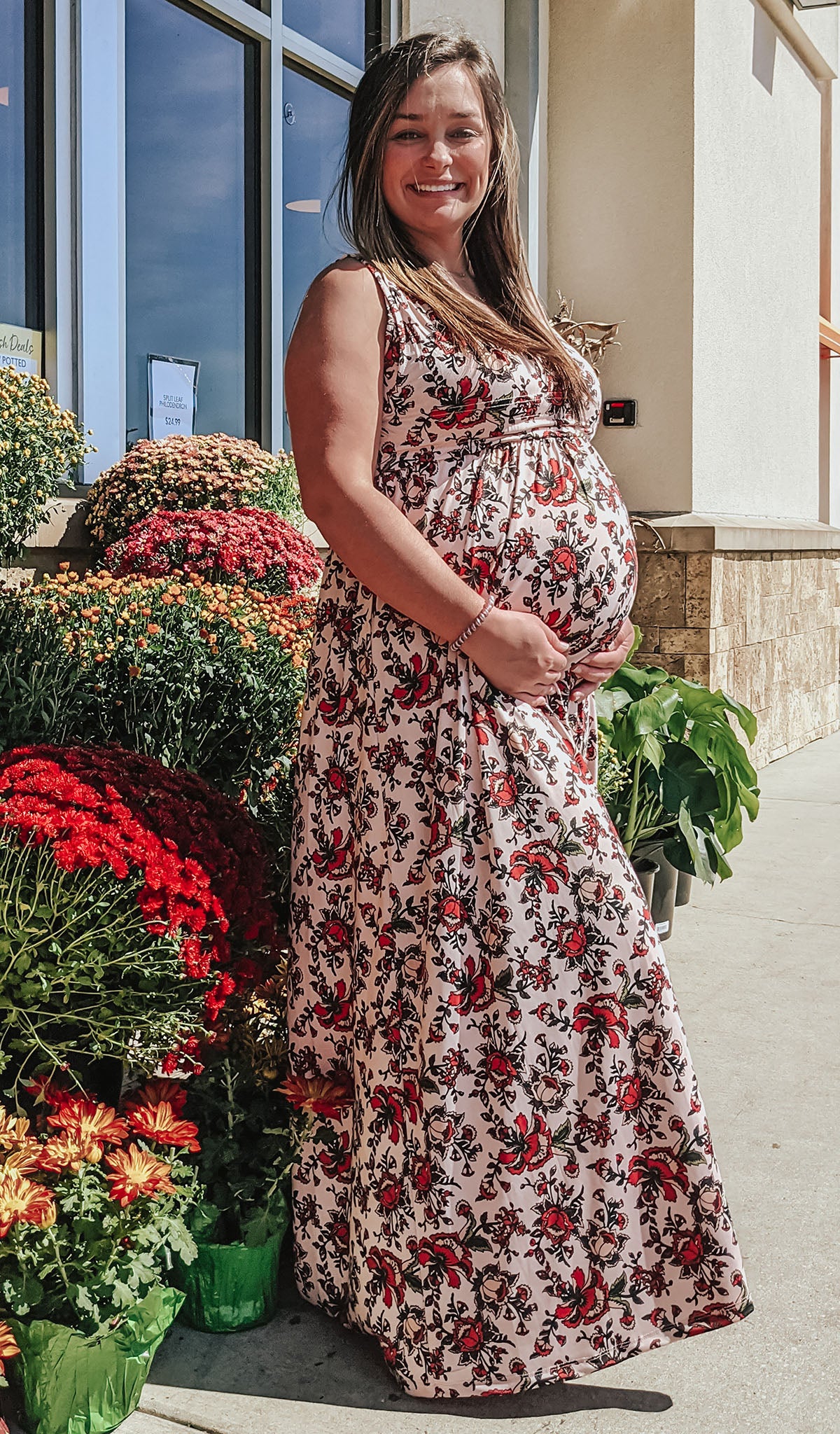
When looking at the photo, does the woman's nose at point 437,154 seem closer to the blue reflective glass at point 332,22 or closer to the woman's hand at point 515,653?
the woman's hand at point 515,653

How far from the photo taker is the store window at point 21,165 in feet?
14.5

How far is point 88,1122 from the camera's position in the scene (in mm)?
1960

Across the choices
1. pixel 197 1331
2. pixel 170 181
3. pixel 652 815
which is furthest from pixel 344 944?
pixel 170 181

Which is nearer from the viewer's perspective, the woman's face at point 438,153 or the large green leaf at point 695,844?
the woman's face at point 438,153

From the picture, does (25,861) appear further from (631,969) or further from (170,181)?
(170,181)

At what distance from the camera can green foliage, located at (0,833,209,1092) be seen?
1.95m

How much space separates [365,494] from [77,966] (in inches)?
32.8

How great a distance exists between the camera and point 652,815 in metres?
3.91

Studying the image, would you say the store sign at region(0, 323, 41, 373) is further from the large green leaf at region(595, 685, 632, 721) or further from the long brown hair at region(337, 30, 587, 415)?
the long brown hair at region(337, 30, 587, 415)

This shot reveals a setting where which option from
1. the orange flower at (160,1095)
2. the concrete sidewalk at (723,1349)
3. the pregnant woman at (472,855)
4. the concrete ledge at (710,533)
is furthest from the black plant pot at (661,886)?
the concrete ledge at (710,533)

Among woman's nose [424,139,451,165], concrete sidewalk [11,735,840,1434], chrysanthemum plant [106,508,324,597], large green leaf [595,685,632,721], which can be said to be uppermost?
woman's nose [424,139,451,165]

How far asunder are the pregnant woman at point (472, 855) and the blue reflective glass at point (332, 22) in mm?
4270

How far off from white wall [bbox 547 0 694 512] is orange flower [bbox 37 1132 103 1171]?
5.97m

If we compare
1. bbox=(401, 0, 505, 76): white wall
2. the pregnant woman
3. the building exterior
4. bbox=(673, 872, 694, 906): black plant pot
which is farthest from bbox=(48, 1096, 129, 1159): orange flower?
bbox=(401, 0, 505, 76): white wall
